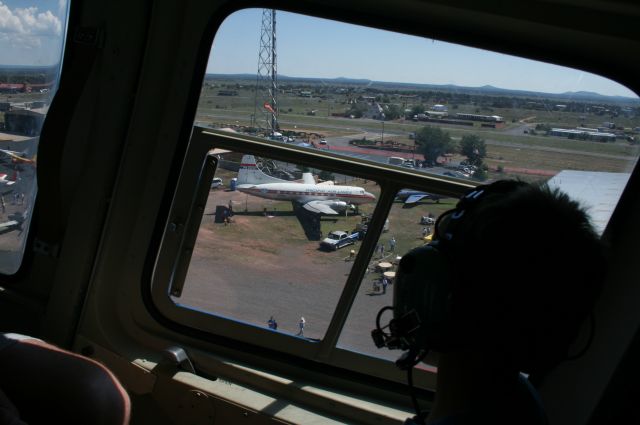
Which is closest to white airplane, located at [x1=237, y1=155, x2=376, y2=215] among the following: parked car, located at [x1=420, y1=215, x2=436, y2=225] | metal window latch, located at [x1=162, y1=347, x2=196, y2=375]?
parked car, located at [x1=420, y1=215, x2=436, y2=225]

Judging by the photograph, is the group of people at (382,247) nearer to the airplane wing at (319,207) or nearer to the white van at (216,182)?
the airplane wing at (319,207)

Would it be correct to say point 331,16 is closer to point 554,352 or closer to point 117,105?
point 117,105

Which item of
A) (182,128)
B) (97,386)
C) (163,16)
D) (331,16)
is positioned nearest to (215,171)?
(182,128)

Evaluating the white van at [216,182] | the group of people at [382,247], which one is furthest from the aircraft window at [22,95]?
the group of people at [382,247]

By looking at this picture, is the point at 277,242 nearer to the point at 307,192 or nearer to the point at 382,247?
the point at 307,192

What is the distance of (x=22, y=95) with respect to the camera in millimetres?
2465

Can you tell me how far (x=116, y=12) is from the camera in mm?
2277

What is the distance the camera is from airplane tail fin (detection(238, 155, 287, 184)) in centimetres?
239

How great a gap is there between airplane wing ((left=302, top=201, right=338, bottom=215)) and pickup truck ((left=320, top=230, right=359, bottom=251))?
9 centimetres

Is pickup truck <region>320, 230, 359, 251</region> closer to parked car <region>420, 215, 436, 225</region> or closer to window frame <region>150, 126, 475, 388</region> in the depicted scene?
window frame <region>150, 126, 475, 388</region>

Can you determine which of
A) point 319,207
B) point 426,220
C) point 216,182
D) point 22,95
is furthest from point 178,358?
point 22,95

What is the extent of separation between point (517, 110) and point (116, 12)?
174 cm

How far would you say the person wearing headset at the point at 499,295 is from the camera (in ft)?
3.40

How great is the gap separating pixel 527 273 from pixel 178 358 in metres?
1.86
